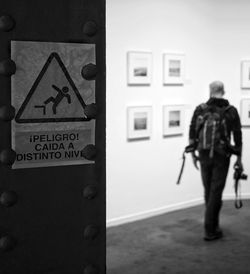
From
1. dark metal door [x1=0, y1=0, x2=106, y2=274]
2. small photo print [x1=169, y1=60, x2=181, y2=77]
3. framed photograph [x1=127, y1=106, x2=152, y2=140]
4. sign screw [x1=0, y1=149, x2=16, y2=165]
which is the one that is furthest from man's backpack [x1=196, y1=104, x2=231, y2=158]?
sign screw [x1=0, y1=149, x2=16, y2=165]

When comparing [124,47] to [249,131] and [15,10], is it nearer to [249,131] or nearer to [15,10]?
[249,131]

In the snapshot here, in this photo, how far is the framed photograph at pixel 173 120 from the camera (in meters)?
7.36

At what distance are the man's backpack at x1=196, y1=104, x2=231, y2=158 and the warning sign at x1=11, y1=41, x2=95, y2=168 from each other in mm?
4917

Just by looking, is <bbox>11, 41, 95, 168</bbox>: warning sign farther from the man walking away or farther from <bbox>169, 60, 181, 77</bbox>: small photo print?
<bbox>169, 60, 181, 77</bbox>: small photo print

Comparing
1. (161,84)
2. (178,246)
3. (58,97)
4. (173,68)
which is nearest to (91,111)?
(58,97)

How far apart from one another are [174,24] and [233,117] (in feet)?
7.12

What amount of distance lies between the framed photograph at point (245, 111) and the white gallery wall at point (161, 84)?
0.09m

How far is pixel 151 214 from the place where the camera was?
7441 millimetres

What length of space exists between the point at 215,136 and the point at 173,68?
6.51 ft

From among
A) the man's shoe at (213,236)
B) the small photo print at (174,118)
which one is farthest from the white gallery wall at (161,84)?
the man's shoe at (213,236)

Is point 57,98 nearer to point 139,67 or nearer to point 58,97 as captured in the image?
point 58,97

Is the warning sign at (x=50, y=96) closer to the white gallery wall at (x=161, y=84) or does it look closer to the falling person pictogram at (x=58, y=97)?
the falling person pictogram at (x=58, y=97)

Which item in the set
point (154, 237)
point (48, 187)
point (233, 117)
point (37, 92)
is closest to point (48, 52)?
point (37, 92)

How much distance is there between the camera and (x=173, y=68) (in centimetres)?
739
